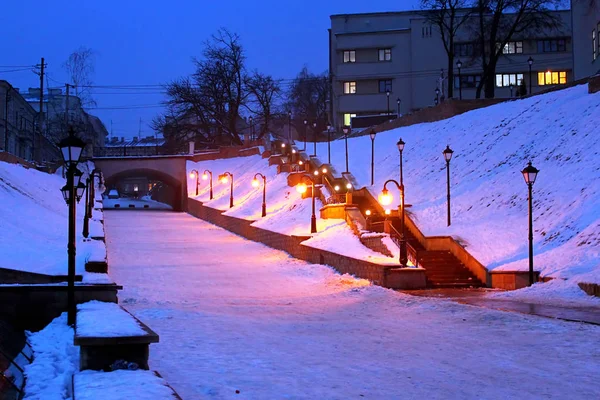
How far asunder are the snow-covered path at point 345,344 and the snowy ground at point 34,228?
211 centimetres

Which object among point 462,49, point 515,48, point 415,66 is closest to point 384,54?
point 415,66

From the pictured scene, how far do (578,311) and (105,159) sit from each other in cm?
6153

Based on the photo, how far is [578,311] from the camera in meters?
15.9

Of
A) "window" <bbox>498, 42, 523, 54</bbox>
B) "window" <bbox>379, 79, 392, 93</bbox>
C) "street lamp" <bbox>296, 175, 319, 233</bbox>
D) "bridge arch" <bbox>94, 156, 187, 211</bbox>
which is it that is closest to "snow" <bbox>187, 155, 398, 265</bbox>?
"street lamp" <bbox>296, 175, 319, 233</bbox>

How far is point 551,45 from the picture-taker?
2798 inches

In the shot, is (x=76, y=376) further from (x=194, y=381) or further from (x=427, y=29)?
(x=427, y=29)

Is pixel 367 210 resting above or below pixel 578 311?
above

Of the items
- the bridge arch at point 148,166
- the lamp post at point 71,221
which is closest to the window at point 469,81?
the bridge arch at point 148,166

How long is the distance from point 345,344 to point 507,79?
64035mm

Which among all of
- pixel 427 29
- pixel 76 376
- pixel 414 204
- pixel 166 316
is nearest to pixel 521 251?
pixel 414 204

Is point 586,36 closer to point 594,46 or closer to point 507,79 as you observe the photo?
point 594,46

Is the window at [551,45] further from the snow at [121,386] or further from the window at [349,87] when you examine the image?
the snow at [121,386]

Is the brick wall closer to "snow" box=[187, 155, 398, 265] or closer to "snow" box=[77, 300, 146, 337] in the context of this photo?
"snow" box=[187, 155, 398, 265]

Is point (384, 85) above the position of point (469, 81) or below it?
below
